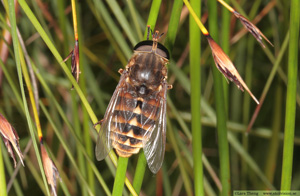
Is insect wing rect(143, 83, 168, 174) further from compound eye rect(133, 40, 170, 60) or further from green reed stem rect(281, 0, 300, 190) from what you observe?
green reed stem rect(281, 0, 300, 190)

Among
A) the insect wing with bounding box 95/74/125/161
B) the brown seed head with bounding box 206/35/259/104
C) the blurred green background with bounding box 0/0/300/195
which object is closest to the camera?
the brown seed head with bounding box 206/35/259/104

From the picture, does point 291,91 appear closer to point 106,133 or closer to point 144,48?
point 144,48

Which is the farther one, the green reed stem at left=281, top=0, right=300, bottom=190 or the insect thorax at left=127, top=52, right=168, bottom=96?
the insect thorax at left=127, top=52, right=168, bottom=96

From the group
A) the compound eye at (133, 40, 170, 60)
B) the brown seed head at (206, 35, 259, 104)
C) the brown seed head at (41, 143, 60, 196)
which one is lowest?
the brown seed head at (41, 143, 60, 196)

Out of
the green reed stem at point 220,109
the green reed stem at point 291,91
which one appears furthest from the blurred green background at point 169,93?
the green reed stem at point 291,91

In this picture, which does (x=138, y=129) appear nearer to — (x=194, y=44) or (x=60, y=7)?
(x=194, y=44)

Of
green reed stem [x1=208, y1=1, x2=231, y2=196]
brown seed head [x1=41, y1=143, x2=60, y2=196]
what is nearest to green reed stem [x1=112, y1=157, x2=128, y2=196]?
brown seed head [x1=41, y1=143, x2=60, y2=196]

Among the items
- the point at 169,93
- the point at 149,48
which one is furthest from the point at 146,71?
the point at 169,93

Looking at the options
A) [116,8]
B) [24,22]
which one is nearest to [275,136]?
[116,8]
